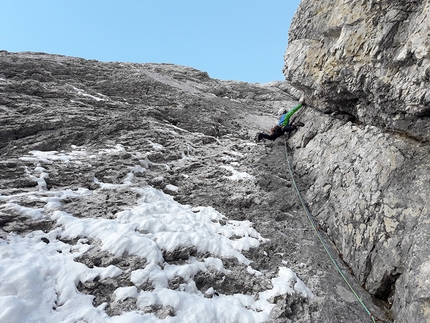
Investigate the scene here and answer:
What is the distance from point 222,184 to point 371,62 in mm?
6087

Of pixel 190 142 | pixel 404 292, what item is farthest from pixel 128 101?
pixel 404 292

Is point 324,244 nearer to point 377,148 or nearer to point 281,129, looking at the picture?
point 377,148

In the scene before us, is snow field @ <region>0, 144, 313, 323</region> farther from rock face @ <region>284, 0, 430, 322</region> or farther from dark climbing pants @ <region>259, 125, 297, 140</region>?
dark climbing pants @ <region>259, 125, 297, 140</region>

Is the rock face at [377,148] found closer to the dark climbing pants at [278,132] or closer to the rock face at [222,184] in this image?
the rock face at [222,184]

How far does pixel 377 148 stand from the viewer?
7.79m

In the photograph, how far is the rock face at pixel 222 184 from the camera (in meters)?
5.63

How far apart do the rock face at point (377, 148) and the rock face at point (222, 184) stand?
44 mm

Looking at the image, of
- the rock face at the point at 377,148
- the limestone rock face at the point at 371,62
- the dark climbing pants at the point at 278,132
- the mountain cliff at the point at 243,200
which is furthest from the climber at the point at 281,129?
the rock face at the point at 377,148

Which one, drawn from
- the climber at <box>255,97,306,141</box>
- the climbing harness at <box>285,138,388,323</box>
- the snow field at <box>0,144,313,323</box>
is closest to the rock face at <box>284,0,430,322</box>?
the climbing harness at <box>285,138,388,323</box>

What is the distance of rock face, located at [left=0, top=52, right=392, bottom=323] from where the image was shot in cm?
563

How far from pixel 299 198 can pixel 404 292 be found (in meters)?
4.23

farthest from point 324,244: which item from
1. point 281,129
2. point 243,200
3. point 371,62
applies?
point 281,129

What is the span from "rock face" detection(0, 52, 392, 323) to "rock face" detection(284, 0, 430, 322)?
44 mm

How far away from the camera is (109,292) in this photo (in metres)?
4.97
